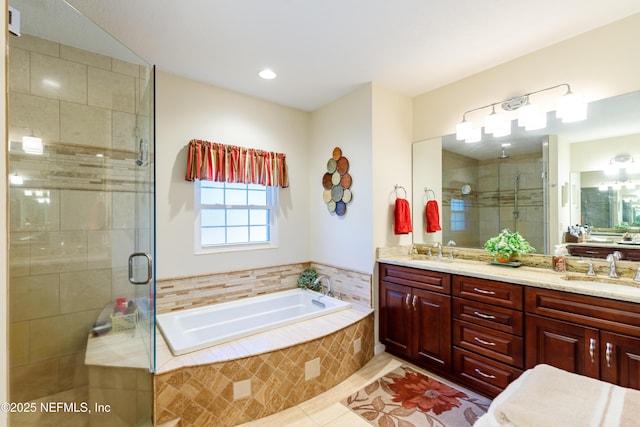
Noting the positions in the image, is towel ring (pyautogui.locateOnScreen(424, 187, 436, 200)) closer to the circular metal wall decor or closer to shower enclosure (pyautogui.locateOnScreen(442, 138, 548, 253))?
shower enclosure (pyautogui.locateOnScreen(442, 138, 548, 253))

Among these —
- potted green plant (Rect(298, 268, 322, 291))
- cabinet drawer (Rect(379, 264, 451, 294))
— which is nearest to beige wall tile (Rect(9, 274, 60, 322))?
potted green plant (Rect(298, 268, 322, 291))

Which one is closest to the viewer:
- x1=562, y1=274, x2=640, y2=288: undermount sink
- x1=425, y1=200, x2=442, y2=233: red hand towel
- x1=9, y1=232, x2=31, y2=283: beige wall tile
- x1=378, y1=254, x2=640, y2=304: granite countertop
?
x1=378, y1=254, x2=640, y2=304: granite countertop

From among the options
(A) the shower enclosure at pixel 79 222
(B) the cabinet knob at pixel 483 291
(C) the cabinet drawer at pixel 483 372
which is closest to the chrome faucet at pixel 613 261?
(B) the cabinet knob at pixel 483 291

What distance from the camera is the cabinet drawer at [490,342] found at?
1.96 m

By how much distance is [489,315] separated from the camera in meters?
2.11

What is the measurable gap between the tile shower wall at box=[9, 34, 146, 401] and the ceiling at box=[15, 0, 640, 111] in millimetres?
264

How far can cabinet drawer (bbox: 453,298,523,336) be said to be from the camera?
1977 millimetres

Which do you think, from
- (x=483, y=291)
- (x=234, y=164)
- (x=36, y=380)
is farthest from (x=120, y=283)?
(x=483, y=291)

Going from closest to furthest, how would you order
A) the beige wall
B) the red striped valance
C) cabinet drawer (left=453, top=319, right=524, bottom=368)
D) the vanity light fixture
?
→ cabinet drawer (left=453, top=319, right=524, bottom=368) < the vanity light fixture < the red striped valance < the beige wall

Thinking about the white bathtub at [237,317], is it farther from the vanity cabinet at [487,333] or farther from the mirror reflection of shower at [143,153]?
the mirror reflection of shower at [143,153]

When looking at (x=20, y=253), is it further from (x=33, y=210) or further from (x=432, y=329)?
(x=432, y=329)

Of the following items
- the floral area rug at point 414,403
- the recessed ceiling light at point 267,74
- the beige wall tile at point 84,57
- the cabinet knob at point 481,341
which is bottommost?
the floral area rug at point 414,403

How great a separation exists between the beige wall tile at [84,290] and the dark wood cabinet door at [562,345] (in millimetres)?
3096

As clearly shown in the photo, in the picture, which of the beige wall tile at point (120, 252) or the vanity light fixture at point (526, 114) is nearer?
the vanity light fixture at point (526, 114)
